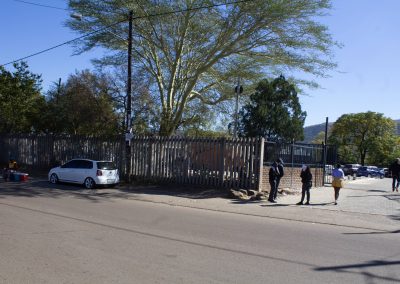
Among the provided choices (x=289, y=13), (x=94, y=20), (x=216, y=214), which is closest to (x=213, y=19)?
(x=289, y=13)

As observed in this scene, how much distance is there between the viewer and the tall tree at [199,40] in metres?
23.2

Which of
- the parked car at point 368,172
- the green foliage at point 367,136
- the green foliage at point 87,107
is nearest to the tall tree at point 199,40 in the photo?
the green foliage at point 87,107

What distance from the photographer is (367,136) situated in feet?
271

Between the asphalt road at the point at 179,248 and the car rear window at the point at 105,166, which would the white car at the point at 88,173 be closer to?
the car rear window at the point at 105,166

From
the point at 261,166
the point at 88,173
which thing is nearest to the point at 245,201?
the point at 261,166

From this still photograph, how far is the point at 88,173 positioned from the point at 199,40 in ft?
33.8

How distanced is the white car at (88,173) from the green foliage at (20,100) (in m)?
11.7

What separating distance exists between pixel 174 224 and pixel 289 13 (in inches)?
609

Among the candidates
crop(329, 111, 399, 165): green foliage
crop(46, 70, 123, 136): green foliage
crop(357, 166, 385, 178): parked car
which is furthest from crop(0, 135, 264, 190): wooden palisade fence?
crop(329, 111, 399, 165): green foliage

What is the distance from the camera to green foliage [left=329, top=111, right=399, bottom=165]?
263 feet

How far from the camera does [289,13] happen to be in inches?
891

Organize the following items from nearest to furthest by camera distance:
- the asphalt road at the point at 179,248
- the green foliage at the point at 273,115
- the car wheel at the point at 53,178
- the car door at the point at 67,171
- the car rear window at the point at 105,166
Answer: the asphalt road at the point at 179,248 → the car rear window at the point at 105,166 → the car door at the point at 67,171 → the car wheel at the point at 53,178 → the green foliage at the point at 273,115

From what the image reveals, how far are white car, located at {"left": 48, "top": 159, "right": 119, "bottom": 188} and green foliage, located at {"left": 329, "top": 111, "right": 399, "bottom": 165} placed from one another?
66.9 m

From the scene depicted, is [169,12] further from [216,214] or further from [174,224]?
[174,224]
